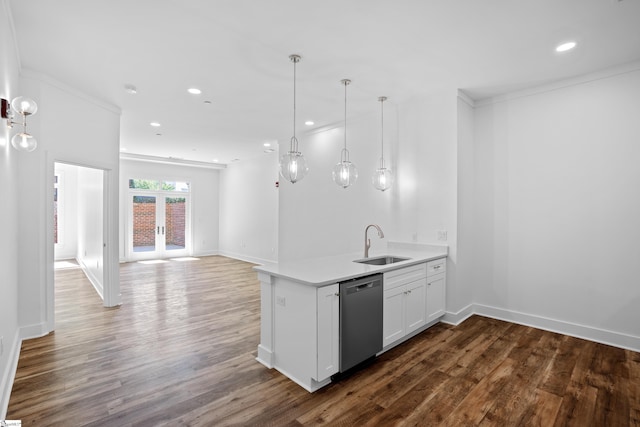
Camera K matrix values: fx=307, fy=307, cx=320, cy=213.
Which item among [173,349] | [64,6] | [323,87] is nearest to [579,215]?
[323,87]

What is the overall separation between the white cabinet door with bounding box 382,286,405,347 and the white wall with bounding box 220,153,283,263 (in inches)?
203

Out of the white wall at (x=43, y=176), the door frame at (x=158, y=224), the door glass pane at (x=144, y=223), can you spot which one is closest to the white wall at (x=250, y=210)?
the door frame at (x=158, y=224)

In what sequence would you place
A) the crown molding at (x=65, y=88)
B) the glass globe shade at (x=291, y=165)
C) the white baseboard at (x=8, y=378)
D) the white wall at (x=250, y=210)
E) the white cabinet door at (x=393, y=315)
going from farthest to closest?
1. the white wall at (x=250, y=210)
2. the crown molding at (x=65, y=88)
3. the glass globe shade at (x=291, y=165)
4. the white cabinet door at (x=393, y=315)
5. the white baseboard at (x=8, y=378)

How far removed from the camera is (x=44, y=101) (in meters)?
3.60

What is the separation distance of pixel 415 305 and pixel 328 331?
1.36m

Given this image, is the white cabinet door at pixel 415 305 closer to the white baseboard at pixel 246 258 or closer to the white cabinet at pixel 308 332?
the white cabinet at pixel 308 332

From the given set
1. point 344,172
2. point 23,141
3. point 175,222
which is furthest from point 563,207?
point 175,222

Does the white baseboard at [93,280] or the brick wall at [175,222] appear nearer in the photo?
the white baseboard at [93,280]

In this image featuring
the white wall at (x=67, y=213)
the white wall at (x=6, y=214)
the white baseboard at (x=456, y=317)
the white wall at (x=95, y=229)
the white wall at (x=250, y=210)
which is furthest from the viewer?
the white wall at (x=67, y=213)

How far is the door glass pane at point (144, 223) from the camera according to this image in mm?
8898

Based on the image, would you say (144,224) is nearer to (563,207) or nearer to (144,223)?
(144,223)

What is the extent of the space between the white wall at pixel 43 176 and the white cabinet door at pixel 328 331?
3419 millimetres

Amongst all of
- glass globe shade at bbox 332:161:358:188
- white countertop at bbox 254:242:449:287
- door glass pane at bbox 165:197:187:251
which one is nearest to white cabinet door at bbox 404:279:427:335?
white countertop at bbox 254:242:449:287

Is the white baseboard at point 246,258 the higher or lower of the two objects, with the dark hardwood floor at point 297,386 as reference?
higher
